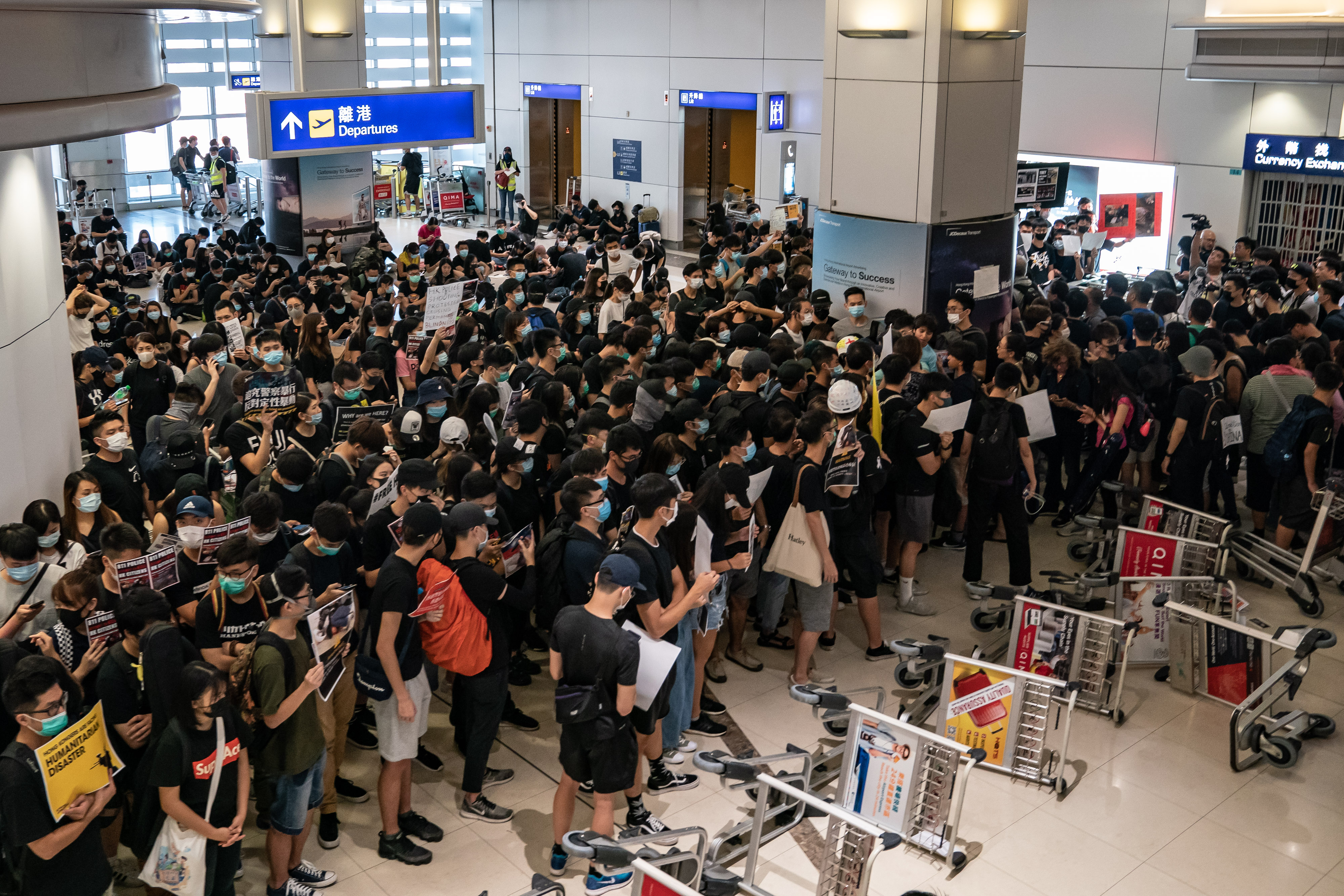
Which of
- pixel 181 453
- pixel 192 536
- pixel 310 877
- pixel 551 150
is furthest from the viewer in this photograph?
pixel 551 150

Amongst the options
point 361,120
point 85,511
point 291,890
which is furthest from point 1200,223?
point 291,890

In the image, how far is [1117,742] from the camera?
658cm

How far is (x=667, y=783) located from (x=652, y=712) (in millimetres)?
977

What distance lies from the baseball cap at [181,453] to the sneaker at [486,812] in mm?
2629

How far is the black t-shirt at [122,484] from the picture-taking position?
6.44 meters

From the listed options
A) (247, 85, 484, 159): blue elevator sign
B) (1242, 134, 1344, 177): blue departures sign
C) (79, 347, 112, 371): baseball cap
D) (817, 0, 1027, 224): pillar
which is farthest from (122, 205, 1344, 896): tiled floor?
(1242, 134, 1344, 177): blue departures sign

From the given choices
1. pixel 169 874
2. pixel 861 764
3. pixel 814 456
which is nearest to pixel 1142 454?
pixel 814 456

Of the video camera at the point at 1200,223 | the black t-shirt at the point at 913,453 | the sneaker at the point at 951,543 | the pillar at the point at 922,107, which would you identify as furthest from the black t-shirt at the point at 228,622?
the video camera at the point at 1200,223

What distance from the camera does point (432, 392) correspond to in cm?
756

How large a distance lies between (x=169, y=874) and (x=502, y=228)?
1868cm

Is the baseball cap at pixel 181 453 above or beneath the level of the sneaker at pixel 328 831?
above

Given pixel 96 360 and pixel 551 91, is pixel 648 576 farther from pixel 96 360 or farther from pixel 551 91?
pixel 551 91

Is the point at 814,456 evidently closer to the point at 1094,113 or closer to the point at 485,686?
the point at 485,686

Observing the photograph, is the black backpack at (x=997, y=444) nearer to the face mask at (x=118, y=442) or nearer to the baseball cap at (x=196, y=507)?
the baseball cap at (x=196, y=507)
